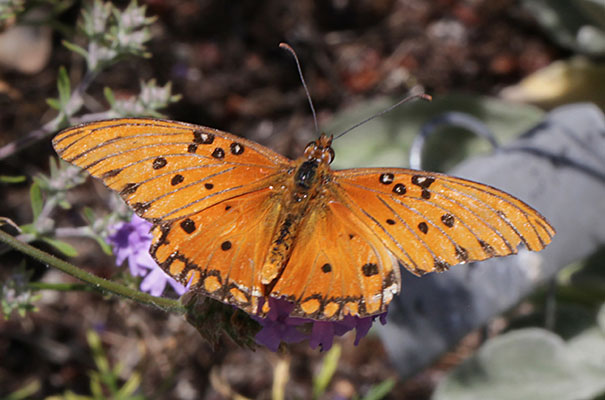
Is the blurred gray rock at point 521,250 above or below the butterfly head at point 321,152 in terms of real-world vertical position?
above

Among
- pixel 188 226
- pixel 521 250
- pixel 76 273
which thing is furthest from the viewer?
pixel 521 250

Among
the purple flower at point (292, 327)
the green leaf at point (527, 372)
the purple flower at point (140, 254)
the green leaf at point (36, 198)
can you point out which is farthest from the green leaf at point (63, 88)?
the green leaf at point (527, 372)

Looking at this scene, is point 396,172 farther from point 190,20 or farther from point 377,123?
point 190,20

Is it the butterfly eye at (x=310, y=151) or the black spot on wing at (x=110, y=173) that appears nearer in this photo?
the black spot on wing at (x=110, y=173)

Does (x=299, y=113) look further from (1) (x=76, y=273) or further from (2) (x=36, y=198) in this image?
(1) (x=76, y=273)

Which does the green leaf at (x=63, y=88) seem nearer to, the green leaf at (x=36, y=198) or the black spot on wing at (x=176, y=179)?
the green leaf at (x=36, y=198)

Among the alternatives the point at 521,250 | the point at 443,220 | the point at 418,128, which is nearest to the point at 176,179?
the point at 443,220

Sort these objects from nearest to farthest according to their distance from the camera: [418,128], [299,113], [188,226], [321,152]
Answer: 1. [188,226]
2. [321,152]
3. [418,128]
4. [299,113]

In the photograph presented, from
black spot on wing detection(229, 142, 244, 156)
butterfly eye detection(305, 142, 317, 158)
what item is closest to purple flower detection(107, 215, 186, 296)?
black spot on wing detection(229, 142, 244, 156)
